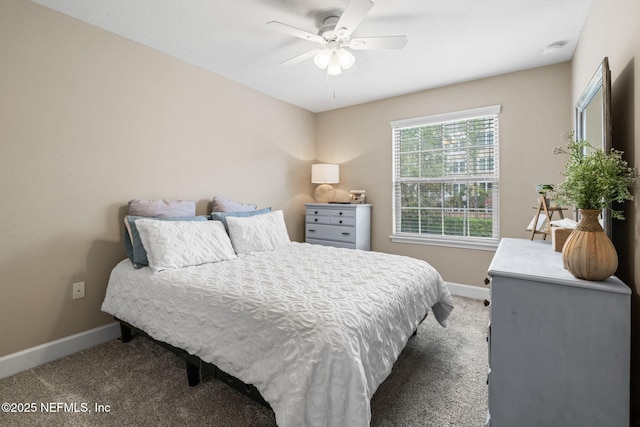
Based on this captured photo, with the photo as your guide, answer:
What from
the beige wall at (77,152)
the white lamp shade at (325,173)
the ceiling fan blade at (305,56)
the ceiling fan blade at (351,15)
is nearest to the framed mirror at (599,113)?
the ceiling fan blade at (351,15)

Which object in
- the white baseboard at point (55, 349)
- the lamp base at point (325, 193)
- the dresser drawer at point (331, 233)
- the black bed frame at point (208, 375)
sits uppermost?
the lamp base at point (325, 193)

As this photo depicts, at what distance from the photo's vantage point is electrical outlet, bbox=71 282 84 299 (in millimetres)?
2258

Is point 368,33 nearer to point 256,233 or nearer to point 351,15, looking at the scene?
point 351,15

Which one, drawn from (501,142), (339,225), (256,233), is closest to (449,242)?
(501,142)

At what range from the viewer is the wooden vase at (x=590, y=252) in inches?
43.6

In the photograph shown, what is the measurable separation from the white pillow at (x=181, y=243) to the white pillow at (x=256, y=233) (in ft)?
0.49

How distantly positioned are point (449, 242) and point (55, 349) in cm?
389

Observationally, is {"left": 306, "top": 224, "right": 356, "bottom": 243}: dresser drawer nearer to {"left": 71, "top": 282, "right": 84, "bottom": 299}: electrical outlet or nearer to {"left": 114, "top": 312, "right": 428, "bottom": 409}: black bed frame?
{"left": 114, "top": 312, "right": 428, "bottom": 409}: black bed frame

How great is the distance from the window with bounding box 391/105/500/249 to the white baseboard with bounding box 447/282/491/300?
49 cm

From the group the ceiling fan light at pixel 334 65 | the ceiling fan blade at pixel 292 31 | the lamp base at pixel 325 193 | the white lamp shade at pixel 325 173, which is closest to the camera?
the ceiling fan blade at pixel 292 31

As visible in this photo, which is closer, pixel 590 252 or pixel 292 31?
pixel 590 252

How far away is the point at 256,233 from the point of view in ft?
9.26

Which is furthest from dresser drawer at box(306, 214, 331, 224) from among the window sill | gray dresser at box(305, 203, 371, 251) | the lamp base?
the window sill

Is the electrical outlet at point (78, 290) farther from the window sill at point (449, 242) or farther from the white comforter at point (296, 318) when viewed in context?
the window sill at point (449, 242)
